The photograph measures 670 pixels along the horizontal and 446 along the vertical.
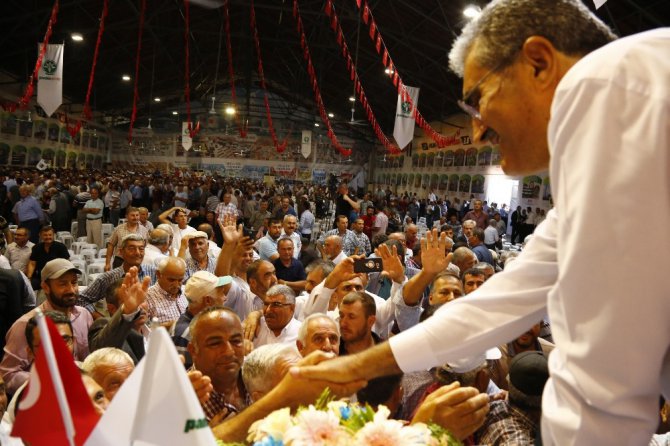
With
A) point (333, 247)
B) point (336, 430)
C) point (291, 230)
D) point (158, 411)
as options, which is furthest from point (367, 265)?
point (291, 230)

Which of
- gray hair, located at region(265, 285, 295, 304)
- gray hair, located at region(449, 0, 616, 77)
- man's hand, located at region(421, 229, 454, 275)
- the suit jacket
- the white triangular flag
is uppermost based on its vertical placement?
gray hair, located at region(449, 0, 616, 77)

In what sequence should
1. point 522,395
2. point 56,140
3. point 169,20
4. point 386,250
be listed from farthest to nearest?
1. point 56,140
2. point 169,20
3. point 386,250
4. point 522,395

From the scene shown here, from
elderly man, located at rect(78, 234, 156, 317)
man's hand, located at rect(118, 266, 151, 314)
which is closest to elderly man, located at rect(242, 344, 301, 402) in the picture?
man's hand, located at rect(118, 266, 151, 314)

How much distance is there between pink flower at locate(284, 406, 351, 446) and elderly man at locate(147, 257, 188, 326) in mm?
3457

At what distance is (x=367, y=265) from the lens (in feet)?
12.1

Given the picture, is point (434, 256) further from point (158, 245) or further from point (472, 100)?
point (158, 245)

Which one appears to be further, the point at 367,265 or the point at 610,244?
the point at 367,265

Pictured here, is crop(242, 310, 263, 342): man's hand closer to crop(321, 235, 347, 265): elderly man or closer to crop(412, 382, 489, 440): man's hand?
crop(412, 382, 489, 440): man's hand

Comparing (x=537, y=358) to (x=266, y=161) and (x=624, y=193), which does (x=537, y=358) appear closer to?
(x=624, y=193)

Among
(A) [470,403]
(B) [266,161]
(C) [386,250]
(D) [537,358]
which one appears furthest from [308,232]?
(B) [266,161]

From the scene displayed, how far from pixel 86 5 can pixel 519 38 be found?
56.9ft

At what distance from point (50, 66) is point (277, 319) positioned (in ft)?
33.9

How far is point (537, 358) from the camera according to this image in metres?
2.24

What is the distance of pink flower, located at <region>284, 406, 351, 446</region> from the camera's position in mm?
1073
